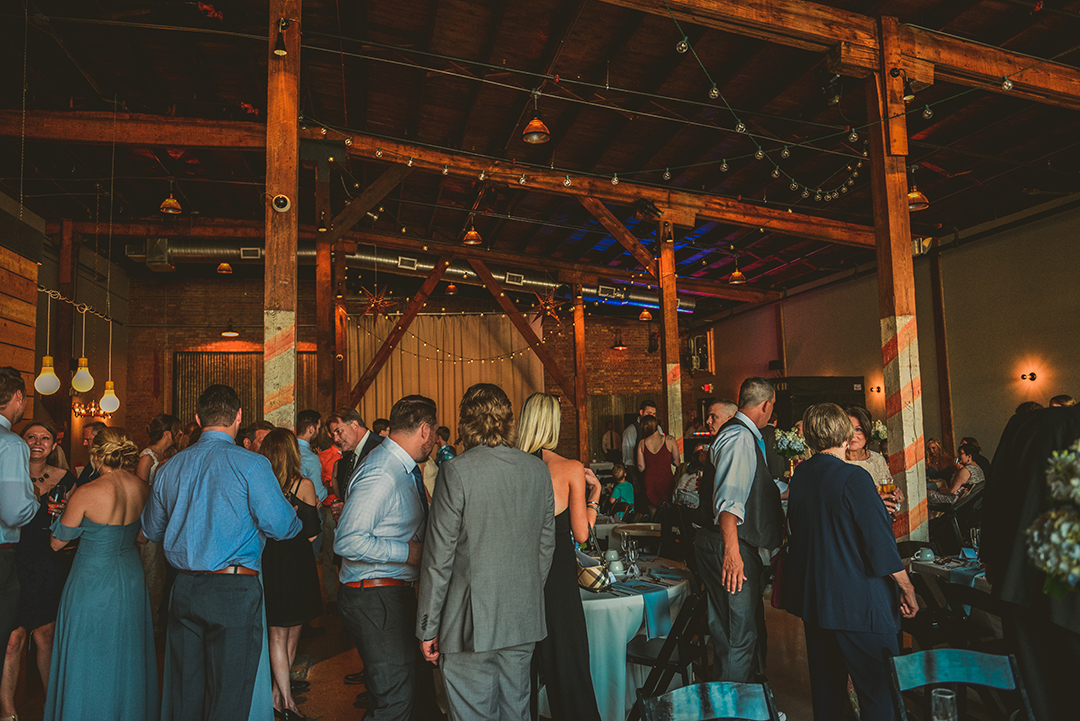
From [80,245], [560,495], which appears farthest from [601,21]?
[80,245]

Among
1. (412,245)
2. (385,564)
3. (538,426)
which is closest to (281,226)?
(538,426)

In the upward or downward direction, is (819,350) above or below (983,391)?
above

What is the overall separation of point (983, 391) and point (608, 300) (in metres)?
6.85

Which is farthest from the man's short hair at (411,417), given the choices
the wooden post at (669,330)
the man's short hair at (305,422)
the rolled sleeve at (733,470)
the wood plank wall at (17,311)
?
the wood plank wall at (17,311)

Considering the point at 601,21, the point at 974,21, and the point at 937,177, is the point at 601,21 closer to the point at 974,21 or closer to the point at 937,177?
the point at 974,21

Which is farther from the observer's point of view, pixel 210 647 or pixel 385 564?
pixel 210 647

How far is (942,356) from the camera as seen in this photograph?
36.4ft

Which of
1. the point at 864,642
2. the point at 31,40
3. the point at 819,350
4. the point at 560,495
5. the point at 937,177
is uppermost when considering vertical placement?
the point at 31,40

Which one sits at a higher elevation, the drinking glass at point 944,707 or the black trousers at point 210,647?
the drinking glass at point 944,707

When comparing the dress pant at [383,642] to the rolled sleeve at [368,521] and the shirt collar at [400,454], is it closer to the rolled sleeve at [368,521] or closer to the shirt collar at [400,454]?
the rolled sleeve at [368,521]

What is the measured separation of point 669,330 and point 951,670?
291 inches

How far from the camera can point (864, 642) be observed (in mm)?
2658

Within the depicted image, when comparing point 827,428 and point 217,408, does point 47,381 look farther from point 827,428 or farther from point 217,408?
point 827,428

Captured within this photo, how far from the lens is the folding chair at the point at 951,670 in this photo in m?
2.03
